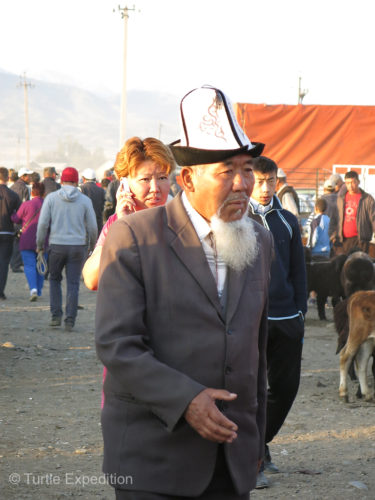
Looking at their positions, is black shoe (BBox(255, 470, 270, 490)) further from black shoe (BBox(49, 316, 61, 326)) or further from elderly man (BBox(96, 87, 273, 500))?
black shoe (BBox(49, 316, 61, 326))

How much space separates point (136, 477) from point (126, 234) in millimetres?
820

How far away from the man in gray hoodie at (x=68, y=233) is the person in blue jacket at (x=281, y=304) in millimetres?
6119

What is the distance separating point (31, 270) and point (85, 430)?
8065 mm

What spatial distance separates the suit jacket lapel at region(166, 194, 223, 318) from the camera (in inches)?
110

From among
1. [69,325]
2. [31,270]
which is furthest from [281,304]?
[31,270]

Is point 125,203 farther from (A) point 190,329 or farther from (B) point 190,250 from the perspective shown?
(A) point 190,329

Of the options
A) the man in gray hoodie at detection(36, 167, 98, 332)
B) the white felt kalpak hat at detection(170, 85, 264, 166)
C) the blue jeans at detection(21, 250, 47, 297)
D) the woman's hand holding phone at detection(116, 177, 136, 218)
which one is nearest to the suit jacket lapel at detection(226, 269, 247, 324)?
the white felt kalpak hat at detection(170, 85, 264, 166)

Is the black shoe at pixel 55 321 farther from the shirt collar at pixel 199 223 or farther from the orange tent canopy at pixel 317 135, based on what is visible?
the shirt collar at pixel 199 223

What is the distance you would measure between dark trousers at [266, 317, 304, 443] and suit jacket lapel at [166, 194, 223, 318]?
8.01ft

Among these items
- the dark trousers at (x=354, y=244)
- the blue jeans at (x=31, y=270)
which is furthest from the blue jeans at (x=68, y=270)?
the dark trousers at (x=354, y=244)

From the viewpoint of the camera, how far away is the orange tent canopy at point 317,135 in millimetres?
18312

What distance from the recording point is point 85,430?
6.75 metres


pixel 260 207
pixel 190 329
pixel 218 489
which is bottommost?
pixel 218 489

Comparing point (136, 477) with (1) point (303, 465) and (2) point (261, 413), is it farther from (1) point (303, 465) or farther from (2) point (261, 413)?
(1) point (303, 465)
